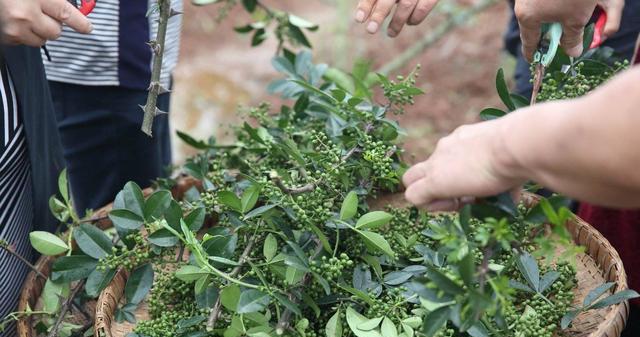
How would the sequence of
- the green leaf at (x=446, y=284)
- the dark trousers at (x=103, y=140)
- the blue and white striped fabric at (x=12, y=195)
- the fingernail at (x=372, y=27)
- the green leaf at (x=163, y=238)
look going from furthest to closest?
1. the dark trousers at (x=103, y=140)
2. the fingernail at (x=372, y=27)
3. the blue and white striped fabric at (x=12, y=195)
4. the green leaf at (x=163, y=238)
5. the green leaf at (x=446, y=284)

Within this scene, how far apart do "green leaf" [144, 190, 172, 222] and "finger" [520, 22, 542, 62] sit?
0.55 meters

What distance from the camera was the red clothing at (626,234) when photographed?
4.03 feet

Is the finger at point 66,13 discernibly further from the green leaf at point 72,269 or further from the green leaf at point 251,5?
the green leaf at point 251,5

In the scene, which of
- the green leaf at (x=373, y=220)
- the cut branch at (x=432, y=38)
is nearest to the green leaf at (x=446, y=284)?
the green leaf at (x=373, y=220)

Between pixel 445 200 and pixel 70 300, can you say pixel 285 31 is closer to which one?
pixel 70 300

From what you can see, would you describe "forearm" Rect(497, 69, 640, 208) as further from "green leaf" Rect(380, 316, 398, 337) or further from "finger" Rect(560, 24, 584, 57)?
"finger" Rect(560, 24, 584, 57)

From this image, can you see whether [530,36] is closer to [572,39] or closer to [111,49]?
[572,39]

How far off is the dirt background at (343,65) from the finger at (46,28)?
1.82 m

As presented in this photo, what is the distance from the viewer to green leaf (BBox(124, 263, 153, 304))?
3.24 ft

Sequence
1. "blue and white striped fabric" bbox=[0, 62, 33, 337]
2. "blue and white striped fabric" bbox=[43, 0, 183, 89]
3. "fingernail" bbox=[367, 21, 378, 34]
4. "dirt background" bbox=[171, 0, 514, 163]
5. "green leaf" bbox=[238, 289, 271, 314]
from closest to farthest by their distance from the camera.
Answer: "green leaf" bbox=[238, 289, 271, 314], "blue and white striped fabric" bbox=[0, 62, 33, 337], "fingernail" bbox=[367, 21, 378, 34], "blue and white striped fabric" bbox=[43, 0, 183, 89], "dirt background" bbox=[171, 0, 514, 163]

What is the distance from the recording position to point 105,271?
39.0 inches

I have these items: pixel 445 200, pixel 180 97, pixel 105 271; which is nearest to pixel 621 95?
pixel 445 200

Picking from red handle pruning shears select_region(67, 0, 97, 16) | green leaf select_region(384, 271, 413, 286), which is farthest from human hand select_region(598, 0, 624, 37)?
red handle pruning shears select_region(67, 0, 97, 16)

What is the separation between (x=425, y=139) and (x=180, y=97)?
110 centimetres
